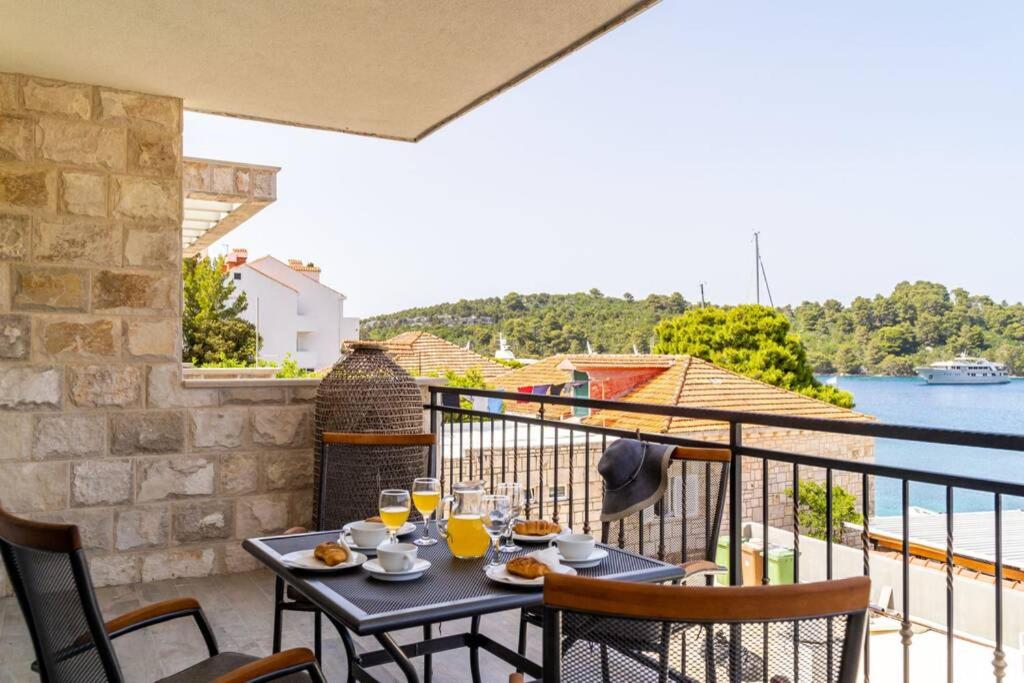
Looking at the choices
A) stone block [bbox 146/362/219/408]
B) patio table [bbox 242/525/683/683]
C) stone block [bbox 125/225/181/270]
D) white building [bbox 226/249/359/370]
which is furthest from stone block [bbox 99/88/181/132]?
white building [bbox 226/249/359/370]

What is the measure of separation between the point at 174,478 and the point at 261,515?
1.57 ft

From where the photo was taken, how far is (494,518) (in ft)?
6.05

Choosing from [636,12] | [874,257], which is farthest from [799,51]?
[636,12]

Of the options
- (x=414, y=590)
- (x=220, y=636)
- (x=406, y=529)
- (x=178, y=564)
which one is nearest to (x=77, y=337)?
(x=178, y=564)

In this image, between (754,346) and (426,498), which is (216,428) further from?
(754,346)

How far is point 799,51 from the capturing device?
41594mm

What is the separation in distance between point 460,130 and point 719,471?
131 ft

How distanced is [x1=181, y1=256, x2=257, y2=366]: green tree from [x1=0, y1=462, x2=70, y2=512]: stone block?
2696cm

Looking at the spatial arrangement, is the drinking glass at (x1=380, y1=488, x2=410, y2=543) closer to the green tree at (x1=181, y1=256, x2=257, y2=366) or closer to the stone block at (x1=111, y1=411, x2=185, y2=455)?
the stone block at (x1=111, y1=411, x2=185, y2=455)

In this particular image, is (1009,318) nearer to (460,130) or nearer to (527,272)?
(527,272)

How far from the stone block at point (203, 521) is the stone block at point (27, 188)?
62.3 inches

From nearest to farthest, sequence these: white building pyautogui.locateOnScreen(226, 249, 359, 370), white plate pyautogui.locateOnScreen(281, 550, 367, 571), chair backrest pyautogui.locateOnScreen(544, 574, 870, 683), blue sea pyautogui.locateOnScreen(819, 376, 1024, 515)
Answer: chair backrest pyautogui.locateOnScreen(544, 574, 870, 683) → white plate pyautogui.locateOnScreen(281, 550, 367, 571) → blue sea pyautogui.locateOnScreen(819, 376, 1024, 515) → white building pyautogui.locateOnScreen(226, 249, 359, 370)

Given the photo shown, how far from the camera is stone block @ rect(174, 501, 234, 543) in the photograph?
13.2ft

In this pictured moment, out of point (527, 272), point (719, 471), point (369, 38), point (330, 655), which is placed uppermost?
point (527, 272)
